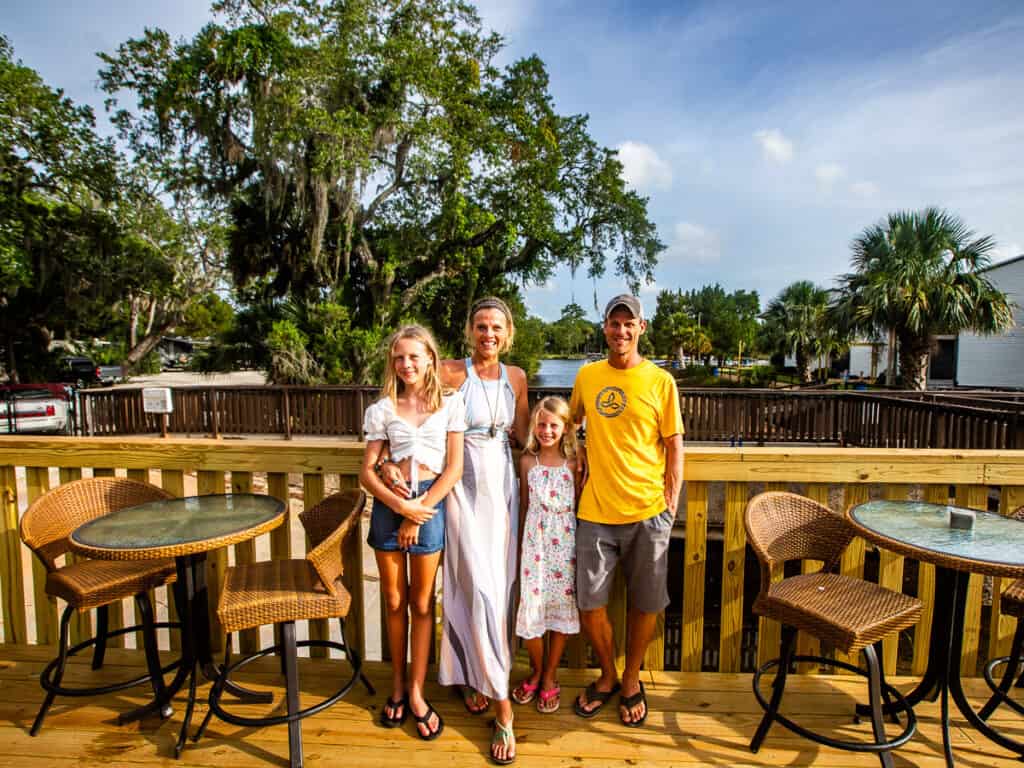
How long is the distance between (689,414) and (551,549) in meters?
8.46

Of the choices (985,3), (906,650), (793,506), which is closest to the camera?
(793,506)

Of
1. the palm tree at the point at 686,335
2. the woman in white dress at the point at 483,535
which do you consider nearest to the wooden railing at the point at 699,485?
the woman in white dress at the point at 483,535

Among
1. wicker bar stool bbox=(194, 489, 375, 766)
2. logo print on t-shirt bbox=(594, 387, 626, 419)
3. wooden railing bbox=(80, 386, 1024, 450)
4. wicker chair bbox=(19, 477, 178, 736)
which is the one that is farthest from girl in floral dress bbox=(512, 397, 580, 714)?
wooden railing bbox=(80, 386, 1024, 450)

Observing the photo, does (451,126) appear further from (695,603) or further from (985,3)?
(695,603)

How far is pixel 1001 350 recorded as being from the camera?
1942cm

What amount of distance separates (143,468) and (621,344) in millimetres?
2117

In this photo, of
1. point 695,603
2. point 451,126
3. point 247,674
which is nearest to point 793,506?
point 695,603

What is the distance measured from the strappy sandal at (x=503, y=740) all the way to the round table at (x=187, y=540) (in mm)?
957

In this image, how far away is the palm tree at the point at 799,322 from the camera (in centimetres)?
2812

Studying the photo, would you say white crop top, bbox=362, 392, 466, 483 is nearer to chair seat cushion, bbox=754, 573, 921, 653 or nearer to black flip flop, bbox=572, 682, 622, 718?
black flip flop, bbox=572, 682, 622, 718

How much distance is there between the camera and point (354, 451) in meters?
2.22

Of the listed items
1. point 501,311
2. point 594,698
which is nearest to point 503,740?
point 594,698

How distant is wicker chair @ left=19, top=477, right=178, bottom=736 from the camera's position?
196 cm

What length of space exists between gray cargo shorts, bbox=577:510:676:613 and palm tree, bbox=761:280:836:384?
25.9 metres
